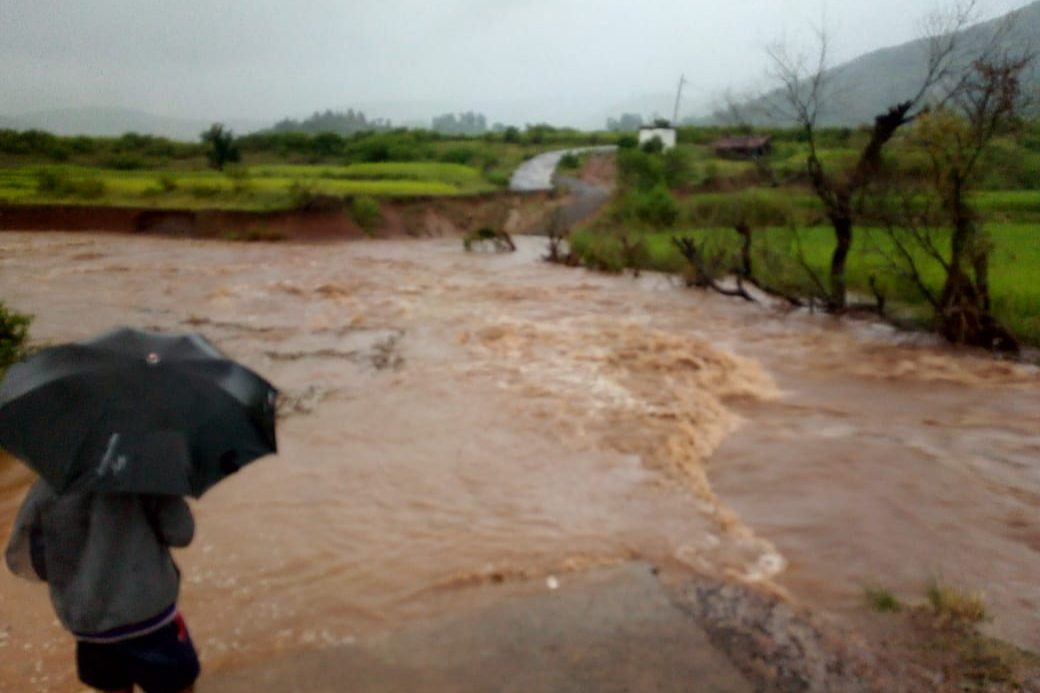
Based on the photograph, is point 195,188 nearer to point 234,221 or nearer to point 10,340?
point 234,221

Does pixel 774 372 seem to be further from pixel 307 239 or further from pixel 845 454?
pixel 307 239

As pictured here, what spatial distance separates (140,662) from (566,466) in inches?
175

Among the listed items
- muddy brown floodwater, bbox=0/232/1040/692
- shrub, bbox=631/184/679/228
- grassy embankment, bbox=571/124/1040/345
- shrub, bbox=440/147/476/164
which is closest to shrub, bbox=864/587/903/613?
muddy brown floodwater, bbox=0/232/1040/692

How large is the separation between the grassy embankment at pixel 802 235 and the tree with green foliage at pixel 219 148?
17190mm

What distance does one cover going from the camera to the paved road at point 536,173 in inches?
1229

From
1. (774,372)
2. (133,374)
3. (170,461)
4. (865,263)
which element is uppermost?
(133,374)

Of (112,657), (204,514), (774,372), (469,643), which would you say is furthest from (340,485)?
(774,372)

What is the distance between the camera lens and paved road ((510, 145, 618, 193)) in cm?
3123

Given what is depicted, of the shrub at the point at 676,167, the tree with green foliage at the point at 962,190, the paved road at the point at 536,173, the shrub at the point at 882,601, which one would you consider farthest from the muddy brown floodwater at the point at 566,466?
the paved road at the point at 536,173

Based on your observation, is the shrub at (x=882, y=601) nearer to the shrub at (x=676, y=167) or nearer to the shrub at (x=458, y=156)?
the shrub at (x=676, y=167)

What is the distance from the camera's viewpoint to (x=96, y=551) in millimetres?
2408

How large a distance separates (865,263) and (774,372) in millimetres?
5432

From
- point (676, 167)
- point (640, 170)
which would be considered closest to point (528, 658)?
point (640, 170)

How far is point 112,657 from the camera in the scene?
2537 millimetres
